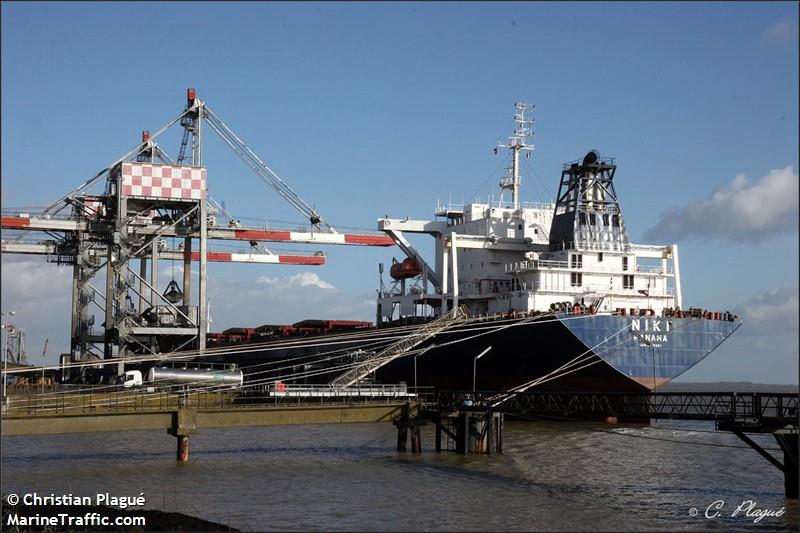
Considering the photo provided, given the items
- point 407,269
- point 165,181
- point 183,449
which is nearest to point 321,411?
point 183,449

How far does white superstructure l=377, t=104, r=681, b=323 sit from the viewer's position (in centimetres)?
4806

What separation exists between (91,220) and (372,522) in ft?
120

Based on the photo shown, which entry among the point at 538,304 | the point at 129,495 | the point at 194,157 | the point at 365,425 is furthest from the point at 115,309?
the point at 129,495

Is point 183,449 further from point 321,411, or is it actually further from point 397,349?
point 397,349

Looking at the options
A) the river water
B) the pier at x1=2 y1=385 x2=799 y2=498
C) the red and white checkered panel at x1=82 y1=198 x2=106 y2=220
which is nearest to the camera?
the river water

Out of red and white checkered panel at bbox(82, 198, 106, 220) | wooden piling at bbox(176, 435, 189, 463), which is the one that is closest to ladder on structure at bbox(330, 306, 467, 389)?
wooden piling at bbox(176, 435, 189, 463)

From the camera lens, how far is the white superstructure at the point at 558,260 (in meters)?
48.1

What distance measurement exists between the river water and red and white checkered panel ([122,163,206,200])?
14.2 metres

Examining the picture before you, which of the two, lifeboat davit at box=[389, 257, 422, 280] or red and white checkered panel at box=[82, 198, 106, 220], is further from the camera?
lifeboat davit at box=[389, 257, 422, 280]

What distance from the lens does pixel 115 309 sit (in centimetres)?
5347

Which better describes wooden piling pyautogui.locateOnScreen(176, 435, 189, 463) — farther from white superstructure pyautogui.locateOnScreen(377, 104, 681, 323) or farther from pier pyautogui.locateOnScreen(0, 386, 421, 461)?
white superstructure pyautogui.locateOnScreen(377, 104, 681, 323)

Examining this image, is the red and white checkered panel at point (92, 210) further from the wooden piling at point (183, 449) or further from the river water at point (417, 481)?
the wooden piling at point (183, 449)

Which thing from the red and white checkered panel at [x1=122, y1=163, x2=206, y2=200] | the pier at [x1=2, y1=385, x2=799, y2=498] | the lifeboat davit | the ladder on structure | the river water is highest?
the red and white checkered panel at [x1=122, y1=163, x2=206, y2=200]

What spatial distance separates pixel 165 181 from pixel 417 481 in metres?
27.9
